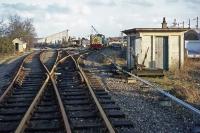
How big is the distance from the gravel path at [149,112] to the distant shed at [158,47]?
775 centimetres

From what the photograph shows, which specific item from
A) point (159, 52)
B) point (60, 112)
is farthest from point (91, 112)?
point (159, 52)

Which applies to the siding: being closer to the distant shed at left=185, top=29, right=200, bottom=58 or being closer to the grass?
the grass

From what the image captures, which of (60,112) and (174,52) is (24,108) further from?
(174,52)

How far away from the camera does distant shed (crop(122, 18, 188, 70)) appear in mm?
23703

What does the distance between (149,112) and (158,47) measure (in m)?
13.8

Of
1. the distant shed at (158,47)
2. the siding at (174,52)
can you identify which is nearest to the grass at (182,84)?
the siding at (174,52)

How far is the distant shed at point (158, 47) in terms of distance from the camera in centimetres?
2370

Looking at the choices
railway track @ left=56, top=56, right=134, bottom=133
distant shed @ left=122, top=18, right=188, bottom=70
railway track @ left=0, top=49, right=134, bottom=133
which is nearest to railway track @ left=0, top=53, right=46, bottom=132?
railway track @ left=0, top=49, right=134, bottom=133

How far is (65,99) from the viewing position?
41.8ft

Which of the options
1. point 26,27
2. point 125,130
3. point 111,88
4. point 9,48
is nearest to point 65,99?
point 111,88

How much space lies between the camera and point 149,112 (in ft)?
35.3

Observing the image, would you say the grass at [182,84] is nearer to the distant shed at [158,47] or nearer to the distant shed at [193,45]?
the distant shed at [158,47]

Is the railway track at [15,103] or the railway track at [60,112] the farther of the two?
the railway track at [15,103]

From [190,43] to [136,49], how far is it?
24919 millimetres
